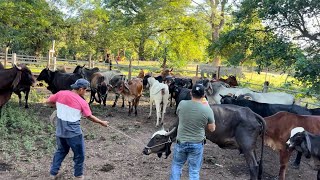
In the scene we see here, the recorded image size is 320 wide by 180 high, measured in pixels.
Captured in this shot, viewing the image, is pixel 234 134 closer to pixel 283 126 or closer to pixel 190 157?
pixel 283 126

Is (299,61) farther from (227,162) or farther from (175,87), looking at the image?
(175,87)

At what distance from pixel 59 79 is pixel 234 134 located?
8.43m

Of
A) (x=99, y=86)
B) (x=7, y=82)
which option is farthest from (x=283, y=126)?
(x=99, y=86)

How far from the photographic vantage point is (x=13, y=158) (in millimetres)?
6941

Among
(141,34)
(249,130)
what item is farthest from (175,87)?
(141,34)

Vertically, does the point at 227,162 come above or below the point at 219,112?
below

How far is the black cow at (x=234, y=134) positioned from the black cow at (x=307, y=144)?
589mm

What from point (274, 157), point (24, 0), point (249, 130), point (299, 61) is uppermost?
→ point (24, 0)

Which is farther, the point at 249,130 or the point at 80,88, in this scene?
the point at 249,130

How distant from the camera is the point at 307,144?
5.99 m

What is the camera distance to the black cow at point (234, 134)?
20.6 feet

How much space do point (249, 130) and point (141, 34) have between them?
19855mm

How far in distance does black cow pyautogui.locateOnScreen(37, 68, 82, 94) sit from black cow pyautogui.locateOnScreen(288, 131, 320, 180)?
8.58 meters

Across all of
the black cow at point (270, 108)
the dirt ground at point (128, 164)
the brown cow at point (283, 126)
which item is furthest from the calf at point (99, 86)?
the brown cow at point (283, 126)
